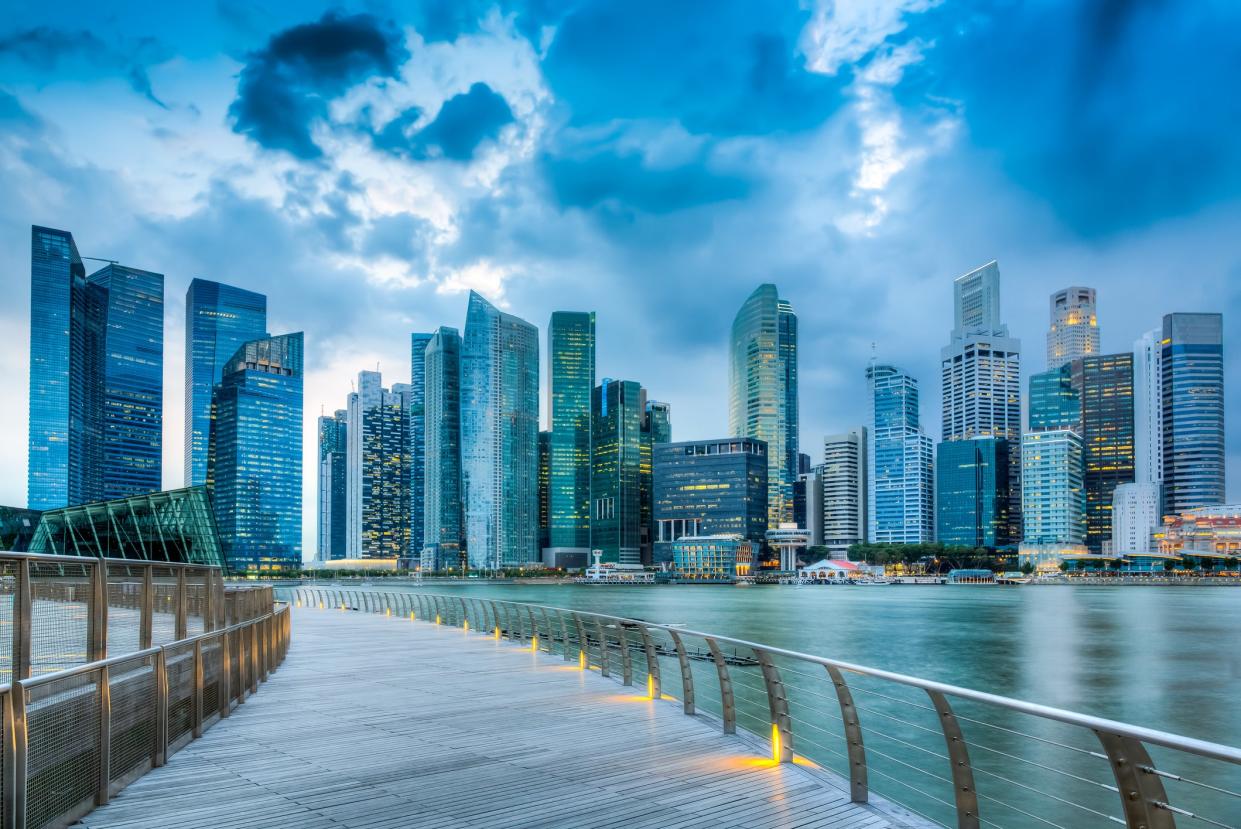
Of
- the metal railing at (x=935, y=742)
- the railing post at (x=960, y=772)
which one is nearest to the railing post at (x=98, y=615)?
the metal railing at (x=935, y=742)

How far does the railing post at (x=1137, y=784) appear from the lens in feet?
12.7

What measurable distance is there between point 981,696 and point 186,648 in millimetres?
6907

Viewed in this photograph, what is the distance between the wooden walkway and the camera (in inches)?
228

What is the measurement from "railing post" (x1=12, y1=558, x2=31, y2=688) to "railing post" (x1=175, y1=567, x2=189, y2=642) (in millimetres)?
3240

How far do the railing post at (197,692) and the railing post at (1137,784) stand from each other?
7663 mm

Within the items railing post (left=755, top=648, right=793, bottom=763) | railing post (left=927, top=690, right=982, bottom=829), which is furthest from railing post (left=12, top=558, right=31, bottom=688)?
railing post (left=927, top=690, right=982, bottom=829)

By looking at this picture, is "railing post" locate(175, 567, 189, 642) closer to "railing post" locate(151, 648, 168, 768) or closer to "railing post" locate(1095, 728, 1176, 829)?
"railing post" locate(151, 648, 168, 768)

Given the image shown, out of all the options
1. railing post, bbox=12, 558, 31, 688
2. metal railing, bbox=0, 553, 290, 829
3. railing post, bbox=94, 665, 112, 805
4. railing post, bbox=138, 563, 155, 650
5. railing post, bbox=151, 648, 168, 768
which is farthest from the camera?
railing post, bbox=138, 563, 155, 650

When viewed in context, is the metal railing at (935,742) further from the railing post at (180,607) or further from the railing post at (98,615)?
the railing post at (98,615)

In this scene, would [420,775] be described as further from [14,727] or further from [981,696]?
[981,696]

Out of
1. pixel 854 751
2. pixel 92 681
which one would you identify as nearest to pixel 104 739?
pixel 92 681

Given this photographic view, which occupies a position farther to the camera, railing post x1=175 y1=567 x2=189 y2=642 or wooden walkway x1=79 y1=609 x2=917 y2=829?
railing post x1=175 y1=567 x2=189 y2=642

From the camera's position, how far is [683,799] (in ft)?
20.3

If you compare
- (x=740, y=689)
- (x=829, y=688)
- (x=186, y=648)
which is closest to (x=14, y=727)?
(x=186, y=648)
